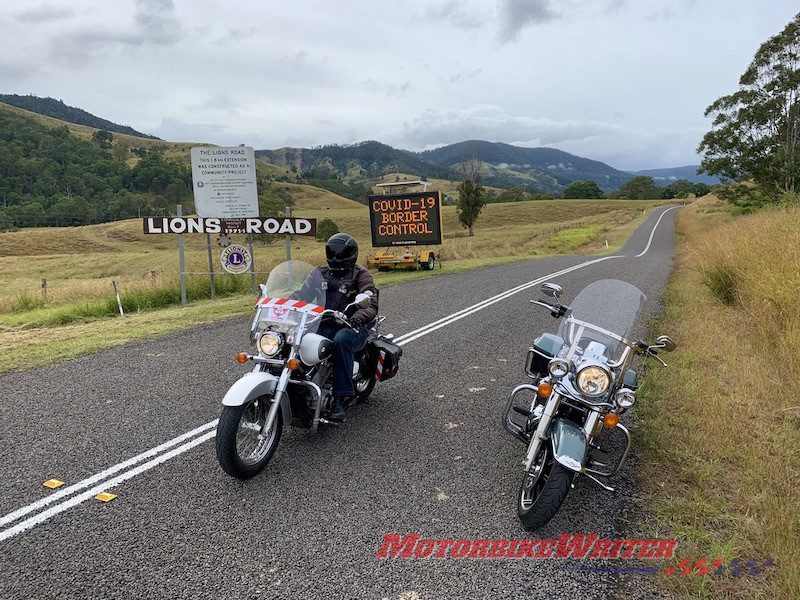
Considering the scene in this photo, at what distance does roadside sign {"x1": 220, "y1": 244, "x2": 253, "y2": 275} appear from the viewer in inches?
520

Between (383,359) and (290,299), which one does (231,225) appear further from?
(290,299)

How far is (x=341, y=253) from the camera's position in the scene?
4.64 m

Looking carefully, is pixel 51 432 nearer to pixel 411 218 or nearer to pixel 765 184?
pixel 411 218

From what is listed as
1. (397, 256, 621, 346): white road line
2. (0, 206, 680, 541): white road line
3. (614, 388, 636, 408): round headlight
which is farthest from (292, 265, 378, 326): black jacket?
(397, 256, 621, 346): white road line

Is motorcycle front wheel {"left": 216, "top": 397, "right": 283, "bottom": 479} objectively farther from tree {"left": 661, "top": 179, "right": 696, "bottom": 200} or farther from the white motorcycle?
tree {"left": 661, "top": 179, "right": 696, "bottom": 200}

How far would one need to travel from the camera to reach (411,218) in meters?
19.2

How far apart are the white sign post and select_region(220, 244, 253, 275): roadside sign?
0.36m

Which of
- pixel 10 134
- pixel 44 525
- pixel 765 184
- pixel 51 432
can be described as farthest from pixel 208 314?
pixel 10 134

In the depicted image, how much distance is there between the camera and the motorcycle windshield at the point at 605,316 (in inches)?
137

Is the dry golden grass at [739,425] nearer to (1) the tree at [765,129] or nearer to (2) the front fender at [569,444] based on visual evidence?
(2) the front fender at [569,444]

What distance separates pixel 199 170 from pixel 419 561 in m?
12.7

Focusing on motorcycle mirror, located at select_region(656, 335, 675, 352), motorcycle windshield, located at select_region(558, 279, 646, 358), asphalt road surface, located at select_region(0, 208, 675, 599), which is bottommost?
asphalt road surface, located at select_region(0, 208, 675, 599)

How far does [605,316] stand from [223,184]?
39.1 feet

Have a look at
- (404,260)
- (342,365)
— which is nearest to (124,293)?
(404,260)
